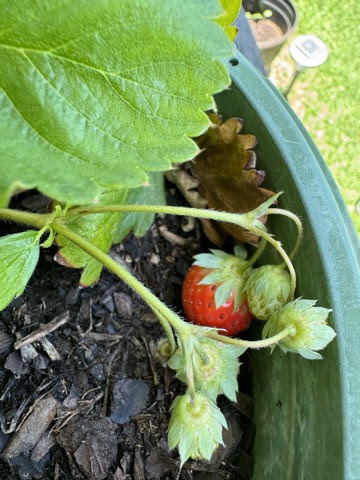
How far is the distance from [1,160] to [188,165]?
358 millimetres

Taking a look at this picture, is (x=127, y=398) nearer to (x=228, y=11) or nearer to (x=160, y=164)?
(x=160, y=164)

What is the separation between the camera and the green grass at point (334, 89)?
1.11 meters

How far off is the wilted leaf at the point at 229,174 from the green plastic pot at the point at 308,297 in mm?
13

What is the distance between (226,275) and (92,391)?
184 mm

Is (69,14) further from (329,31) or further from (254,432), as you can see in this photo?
(329,31)

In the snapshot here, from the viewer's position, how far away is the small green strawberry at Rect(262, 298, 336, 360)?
501 mm

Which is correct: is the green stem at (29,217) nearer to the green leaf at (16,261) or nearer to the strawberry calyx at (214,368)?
the green leaf at (16,261)

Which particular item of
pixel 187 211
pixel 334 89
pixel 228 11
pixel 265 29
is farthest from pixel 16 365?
pixel 265 29

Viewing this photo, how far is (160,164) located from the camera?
488mm

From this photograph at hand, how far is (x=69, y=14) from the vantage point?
46 cm

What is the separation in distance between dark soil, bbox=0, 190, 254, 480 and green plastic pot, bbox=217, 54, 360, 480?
65mm

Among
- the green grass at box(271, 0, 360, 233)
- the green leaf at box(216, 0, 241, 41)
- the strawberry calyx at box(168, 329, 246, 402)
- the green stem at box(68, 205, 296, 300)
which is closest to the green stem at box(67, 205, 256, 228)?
the green stem at box(68, 205, 296, 300)

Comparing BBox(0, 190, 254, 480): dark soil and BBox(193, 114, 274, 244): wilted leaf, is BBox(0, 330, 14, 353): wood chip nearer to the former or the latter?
BBox(0, 190, 254, 480): dark soil

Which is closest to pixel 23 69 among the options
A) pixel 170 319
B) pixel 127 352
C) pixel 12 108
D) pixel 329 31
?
pixel 12 108
